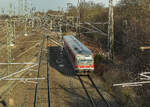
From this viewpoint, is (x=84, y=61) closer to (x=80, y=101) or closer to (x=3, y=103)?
(x=80, y=101)

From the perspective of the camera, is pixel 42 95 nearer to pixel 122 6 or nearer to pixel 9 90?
pixel 9 90

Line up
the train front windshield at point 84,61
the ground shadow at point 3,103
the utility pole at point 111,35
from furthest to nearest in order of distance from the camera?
the utility pole at point 111,35, the train front windshield at point 84,61, the ground shadow at point 3,103

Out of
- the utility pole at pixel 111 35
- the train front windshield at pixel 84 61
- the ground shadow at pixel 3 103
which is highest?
the utility pole at pixel 111 35

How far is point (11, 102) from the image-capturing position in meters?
15.0

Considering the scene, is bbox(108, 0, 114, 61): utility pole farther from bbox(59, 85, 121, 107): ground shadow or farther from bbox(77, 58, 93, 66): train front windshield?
bbox(59, 85, 121, 107): ground shadow

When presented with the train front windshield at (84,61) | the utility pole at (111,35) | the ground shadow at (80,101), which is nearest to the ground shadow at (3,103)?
the ground shadow at (80,101)

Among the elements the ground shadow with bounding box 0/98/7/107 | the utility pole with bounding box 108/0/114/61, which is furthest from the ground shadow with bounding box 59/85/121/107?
the utility pole with bounding box 108/0/114/61

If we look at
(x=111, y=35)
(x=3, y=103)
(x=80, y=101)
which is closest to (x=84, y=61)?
(x=111, y=35)

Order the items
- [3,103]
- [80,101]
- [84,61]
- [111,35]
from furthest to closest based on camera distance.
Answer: [111,35] → [84,61] → [80,101] → [3,103]

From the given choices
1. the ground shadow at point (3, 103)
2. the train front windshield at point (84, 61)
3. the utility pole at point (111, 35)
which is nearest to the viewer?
the ground shadow at point (3, 103)

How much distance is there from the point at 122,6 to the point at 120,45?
7979 millimetres

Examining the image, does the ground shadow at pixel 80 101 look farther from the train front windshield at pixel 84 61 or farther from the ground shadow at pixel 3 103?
the ground shadow at pixel 3 103

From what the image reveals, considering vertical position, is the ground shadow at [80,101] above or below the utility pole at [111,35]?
below

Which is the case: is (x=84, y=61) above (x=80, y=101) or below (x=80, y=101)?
above
